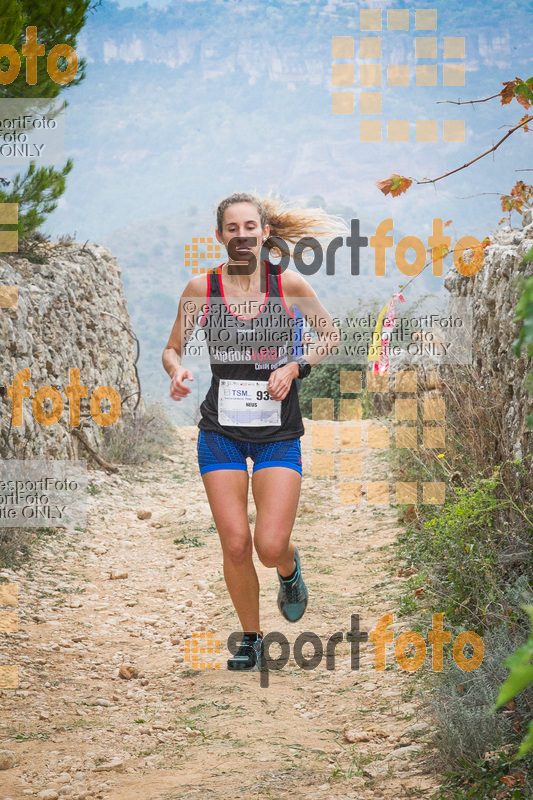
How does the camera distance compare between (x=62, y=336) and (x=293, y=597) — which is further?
(x=62, y=336)

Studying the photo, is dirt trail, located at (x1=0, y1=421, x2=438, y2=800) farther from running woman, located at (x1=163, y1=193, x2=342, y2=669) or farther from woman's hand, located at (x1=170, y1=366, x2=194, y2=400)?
woman's hand, located at (x1=170, y1=366, x2=194, y2=400)

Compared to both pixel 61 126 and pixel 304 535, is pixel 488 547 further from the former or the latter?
pixel 61 126

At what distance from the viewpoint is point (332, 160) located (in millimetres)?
74000

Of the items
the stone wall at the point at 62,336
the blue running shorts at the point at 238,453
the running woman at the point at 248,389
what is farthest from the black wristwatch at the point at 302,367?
the stone wall at the point at 62,336

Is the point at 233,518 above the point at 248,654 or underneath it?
above

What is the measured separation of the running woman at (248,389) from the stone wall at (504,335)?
1.04 m

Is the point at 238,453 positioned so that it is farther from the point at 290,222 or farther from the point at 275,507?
the point at 290,222

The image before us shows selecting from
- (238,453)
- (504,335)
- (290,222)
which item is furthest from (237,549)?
(504,335)

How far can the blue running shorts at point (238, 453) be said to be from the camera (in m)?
3.26

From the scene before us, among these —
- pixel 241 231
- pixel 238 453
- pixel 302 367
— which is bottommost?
pixel 238 453

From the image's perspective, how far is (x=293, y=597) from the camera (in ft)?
12.0

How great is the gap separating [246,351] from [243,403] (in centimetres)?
23

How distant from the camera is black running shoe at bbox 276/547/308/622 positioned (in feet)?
12.0

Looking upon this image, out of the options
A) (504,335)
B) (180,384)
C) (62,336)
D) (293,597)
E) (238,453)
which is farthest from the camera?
(62,336)
